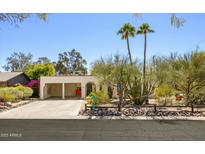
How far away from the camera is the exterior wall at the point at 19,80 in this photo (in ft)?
64.6

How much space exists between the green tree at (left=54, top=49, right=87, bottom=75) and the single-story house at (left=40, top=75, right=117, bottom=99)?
21.6 feet

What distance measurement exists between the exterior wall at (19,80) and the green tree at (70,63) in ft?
18.8

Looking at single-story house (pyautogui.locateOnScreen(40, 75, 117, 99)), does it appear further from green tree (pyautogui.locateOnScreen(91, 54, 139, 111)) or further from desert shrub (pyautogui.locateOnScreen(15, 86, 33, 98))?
green tree (pyautogui.locateOnScreen(91, 54, 139, 111))

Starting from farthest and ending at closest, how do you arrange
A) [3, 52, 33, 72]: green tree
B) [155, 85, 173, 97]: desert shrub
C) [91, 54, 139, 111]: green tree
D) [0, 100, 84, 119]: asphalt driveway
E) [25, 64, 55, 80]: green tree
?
[3, 52, 33, 72]: green tree, [25, 64, 55, 80]: green tree, [155, 85, 173, 97]: desert shrub, [91, 54, 139, 111]: green tree, [0, 100, 84, 119]: asphalt driveway

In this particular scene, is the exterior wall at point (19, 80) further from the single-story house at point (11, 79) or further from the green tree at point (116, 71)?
the green tree at point (116, 71)

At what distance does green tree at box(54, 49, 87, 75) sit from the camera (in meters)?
27.7

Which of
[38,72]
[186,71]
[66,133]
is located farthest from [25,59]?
[66,133]

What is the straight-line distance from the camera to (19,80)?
21.0 meters

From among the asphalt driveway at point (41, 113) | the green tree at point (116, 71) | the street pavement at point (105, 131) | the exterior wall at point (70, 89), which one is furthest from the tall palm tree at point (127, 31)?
the street pavement at point (105, 131)

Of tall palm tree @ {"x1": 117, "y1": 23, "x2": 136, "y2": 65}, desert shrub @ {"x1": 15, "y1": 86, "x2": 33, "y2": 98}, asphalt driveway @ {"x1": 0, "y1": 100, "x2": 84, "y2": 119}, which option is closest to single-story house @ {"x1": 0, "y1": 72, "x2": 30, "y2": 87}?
desert shrub @ {"x1": 15, "y1": 86, "x2": 33, "y2": 98}

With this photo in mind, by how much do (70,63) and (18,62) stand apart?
16.7ft

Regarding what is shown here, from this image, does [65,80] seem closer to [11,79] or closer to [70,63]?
[11,79]
